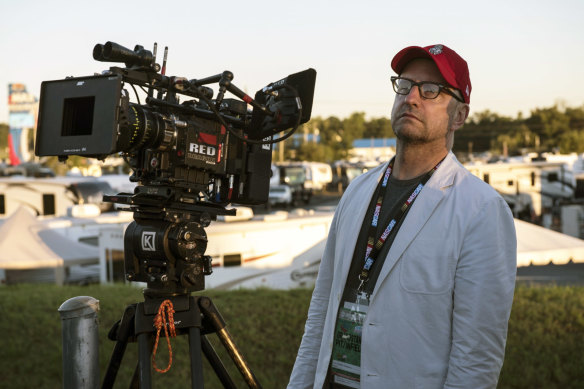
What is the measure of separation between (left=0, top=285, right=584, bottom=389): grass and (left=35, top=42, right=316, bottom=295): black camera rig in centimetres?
268

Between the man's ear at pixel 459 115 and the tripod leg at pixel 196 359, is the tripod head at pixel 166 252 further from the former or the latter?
the man's ear at pixel 459 115

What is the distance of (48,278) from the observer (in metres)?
12.2

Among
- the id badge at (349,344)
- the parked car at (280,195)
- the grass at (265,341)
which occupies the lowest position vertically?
the grass at (265,341)

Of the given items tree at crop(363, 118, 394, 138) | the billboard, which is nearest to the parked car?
the billboard

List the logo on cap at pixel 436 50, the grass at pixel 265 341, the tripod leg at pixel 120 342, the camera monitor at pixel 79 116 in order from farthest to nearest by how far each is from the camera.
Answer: the grass at pixel 265 341, the tripod leg at pixel 120 342, the camera monitor at pixel 79 116, the logo on cap at pixel 436 50

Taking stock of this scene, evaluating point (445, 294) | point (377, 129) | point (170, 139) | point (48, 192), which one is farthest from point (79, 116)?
point (377, 129)

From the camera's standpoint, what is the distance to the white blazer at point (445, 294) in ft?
6.20

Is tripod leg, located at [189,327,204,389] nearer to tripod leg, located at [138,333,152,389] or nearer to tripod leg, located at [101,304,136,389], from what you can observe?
tripod leg, located at [138,333,152,389]

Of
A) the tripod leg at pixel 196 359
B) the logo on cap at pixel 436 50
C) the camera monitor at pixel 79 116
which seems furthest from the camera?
the tripod leg at pixel 196 359

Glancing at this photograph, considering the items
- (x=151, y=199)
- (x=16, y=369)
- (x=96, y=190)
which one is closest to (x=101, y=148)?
(x=151, y=199)

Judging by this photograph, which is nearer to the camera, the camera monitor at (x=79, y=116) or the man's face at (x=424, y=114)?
the man's face at (x=424, y=114)

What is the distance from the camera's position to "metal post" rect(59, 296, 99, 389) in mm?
2869

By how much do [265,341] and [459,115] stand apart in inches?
160

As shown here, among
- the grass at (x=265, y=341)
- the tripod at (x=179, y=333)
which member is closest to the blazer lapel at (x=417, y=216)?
the tripod at (x=179, y=333)
